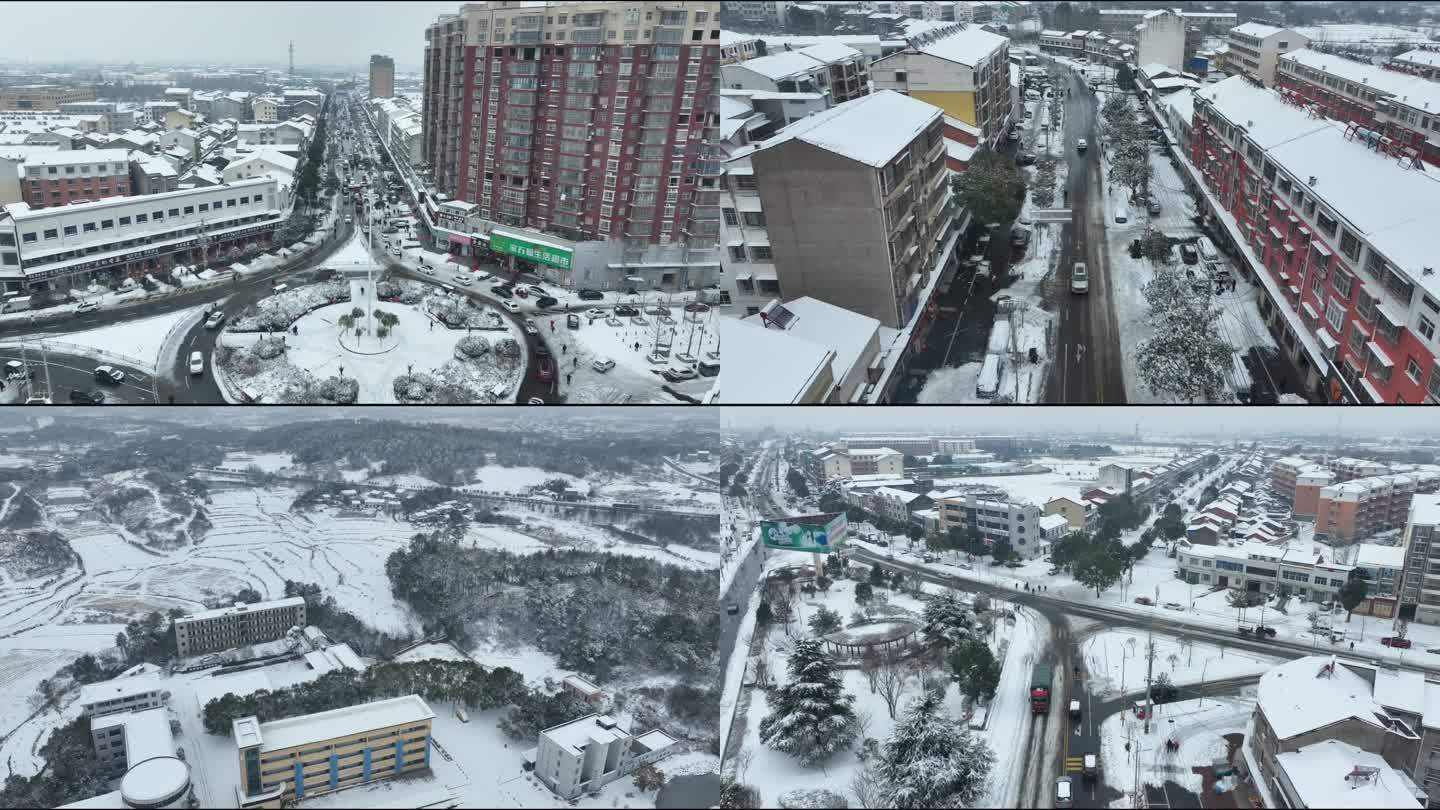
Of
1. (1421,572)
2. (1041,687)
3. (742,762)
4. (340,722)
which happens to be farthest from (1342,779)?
(340,722)

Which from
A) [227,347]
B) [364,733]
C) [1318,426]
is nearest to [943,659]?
[1318,426]

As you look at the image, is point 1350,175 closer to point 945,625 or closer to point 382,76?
point 945,625

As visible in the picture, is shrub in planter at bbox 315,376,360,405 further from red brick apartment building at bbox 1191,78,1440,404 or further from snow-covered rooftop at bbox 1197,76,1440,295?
snow-covered rooftop at bbox 1197,76,1440,295

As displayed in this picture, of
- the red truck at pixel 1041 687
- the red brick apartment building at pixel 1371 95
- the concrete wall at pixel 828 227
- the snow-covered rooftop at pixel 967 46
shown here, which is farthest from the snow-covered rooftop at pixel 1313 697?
the snow-covered rooftop at pixel 967 46

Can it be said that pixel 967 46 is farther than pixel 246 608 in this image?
Yes

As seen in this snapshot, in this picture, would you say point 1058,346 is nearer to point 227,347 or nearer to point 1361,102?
point 1361,102
